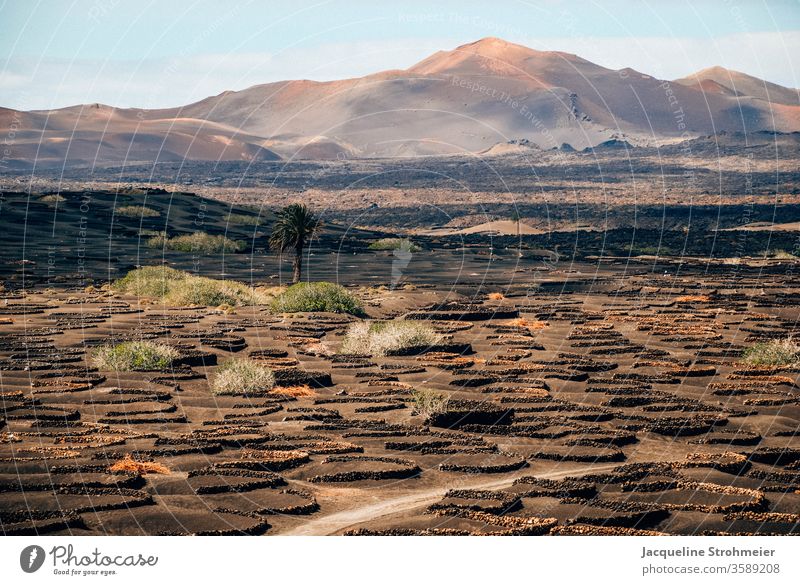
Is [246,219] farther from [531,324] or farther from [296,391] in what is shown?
[296,391]

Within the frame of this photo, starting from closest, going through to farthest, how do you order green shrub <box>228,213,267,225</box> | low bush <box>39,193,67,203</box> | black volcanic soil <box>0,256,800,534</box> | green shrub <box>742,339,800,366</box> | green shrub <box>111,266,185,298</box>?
1. black volcanic soil <box>0,256,800,534</box>
2. green shrub <box>742,339,800,366</box>
3. green shrub <box>111,266,185,298</box>
4. low bush <box>39,193,67,203</box>
5. green shrub <box>228,213,267,225</box>

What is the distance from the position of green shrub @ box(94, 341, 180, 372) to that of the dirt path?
63.4 feet

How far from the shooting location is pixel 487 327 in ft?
212

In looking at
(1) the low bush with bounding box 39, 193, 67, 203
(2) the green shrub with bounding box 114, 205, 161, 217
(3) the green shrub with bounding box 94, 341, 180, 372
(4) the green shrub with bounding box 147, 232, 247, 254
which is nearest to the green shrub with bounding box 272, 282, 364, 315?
(3) the green shrub with bounding box 94, 341, 180, 372

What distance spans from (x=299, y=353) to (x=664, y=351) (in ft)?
57.0

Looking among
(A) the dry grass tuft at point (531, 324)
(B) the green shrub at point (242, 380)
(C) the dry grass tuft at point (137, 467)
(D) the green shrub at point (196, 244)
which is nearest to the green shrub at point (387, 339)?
(B) the green shrub at point (242, 380)

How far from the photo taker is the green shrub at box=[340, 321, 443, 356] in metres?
54.2

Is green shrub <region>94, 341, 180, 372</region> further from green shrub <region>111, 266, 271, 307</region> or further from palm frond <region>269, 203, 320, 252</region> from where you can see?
palm frond <region>269, 203, 320, 252</region>

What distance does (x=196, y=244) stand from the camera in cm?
11250

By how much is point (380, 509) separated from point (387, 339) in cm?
2499

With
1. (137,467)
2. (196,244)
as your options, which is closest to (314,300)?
(137,467)

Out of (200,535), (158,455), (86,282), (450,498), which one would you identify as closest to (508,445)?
(450,498)

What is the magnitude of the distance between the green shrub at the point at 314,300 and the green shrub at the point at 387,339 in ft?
40.0

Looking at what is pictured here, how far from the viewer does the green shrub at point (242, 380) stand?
1743 inches
